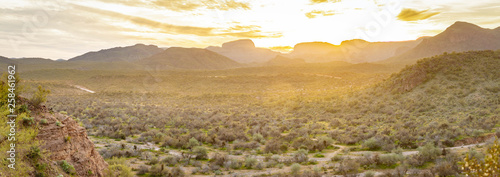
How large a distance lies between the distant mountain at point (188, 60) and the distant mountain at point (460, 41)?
99664 millimetres

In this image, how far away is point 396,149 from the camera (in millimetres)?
13555

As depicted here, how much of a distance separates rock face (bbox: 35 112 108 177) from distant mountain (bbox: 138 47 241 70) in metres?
133

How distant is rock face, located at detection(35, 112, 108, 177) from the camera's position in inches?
301

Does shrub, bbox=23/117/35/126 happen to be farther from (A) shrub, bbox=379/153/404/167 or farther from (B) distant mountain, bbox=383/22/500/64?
(B) distant mountain, bbox=383/22/500/64

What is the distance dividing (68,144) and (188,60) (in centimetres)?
15184

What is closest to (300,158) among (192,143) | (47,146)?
(192,143)

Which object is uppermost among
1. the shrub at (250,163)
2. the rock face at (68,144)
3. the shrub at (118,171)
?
the rock face at (68,144)

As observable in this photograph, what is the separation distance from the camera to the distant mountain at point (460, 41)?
122 meters

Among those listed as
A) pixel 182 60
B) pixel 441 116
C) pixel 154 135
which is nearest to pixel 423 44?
pixel 182 60

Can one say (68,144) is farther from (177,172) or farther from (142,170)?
(177,172)

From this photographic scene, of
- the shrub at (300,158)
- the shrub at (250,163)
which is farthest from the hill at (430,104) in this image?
the shrub at (250,163)

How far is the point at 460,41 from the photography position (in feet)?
416

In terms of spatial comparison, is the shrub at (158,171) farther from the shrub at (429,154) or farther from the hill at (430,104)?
the shrub at (429,154)

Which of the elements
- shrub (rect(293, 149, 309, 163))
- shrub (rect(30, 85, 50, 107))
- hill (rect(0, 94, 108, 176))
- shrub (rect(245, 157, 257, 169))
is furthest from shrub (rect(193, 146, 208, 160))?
shrub (rect(30, 85, 50, 107))
